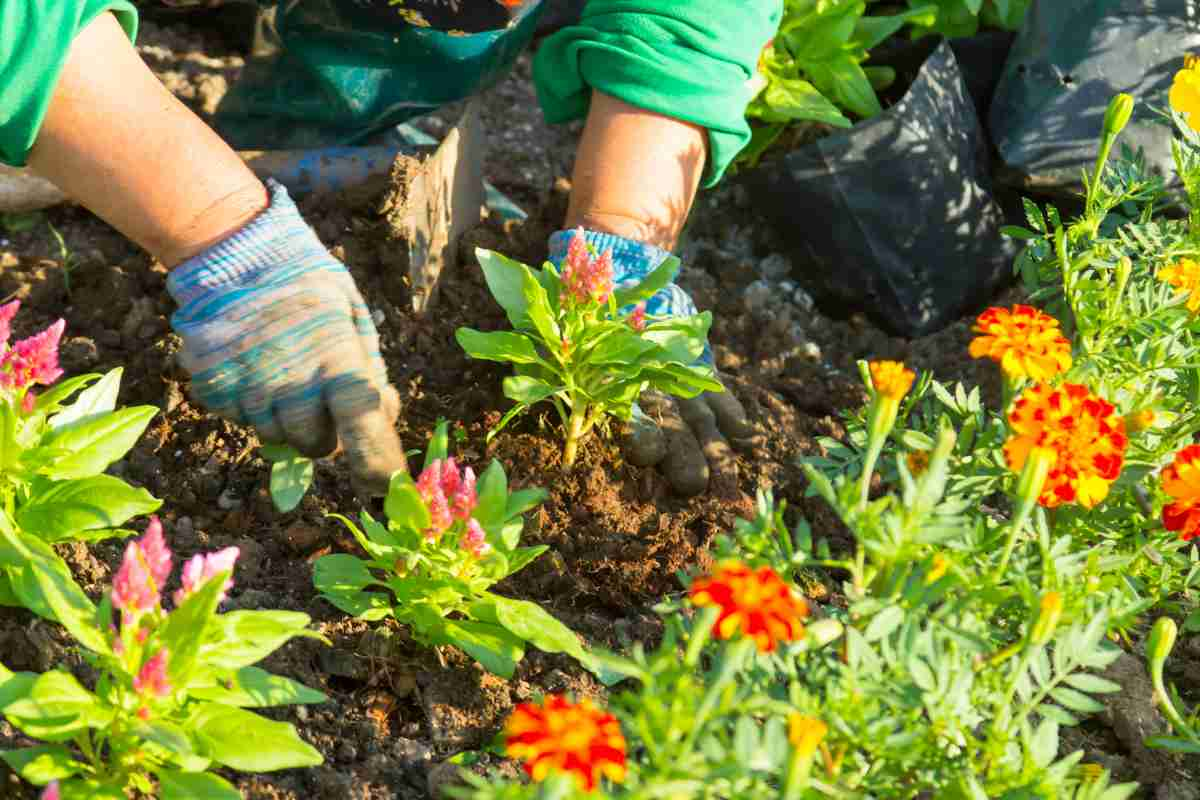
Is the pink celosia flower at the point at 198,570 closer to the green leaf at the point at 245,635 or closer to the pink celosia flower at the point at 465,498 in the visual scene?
the green leaf at the point at 245,635

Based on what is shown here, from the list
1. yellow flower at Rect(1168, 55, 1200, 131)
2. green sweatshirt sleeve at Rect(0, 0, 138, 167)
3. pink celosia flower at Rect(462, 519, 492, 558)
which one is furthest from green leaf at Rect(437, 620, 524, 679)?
yellow flower at Rect(1168, 55, 1200, 131)

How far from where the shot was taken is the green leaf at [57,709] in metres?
1.33

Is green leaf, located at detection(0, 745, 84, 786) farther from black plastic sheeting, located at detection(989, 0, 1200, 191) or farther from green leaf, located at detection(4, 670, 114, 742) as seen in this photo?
black plastic sheeting, located at detection(989, 0, 1200, 191)

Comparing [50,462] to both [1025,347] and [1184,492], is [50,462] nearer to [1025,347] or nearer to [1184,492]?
[1025,347]

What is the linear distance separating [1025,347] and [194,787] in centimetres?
99

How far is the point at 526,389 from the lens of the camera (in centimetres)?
188

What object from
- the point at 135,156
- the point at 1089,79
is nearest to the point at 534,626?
the point at 135,156

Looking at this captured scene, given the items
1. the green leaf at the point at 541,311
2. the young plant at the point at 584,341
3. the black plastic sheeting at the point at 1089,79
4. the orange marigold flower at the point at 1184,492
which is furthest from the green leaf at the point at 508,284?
the black plastic sheeting at the point at 1089,79

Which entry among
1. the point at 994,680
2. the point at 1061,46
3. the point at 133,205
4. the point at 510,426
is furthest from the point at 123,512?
the point at 1061,46

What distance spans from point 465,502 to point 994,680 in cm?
66

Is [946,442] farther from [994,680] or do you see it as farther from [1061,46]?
[1061,46]

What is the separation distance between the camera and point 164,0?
285 centimetres

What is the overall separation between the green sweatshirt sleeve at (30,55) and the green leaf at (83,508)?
533 millimetres

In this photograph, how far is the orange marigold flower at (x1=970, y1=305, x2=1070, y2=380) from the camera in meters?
1.40
